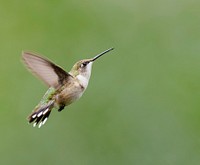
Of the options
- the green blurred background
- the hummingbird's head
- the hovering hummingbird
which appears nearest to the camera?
the hovering hummingbird

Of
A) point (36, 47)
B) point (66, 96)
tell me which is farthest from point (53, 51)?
point (66, 96)

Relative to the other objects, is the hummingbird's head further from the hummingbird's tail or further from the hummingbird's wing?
the hummingbird's tail

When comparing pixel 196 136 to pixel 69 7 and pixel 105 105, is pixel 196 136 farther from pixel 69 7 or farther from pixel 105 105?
pixel 69 7

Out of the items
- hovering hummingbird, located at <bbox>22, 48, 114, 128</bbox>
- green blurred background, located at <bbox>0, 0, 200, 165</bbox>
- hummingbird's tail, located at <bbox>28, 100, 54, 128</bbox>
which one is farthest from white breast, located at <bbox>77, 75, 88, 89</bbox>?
green blurred background, located at <bbox>0, 0, 200, 165</bbox>

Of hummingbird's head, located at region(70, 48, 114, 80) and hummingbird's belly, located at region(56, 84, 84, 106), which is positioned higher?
hummingbird's head, located at region(70, 48, 114, 80)

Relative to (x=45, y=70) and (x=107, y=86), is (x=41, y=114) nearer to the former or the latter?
(x=45, y=70)

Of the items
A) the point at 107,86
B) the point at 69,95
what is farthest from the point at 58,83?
the point at 107,86
